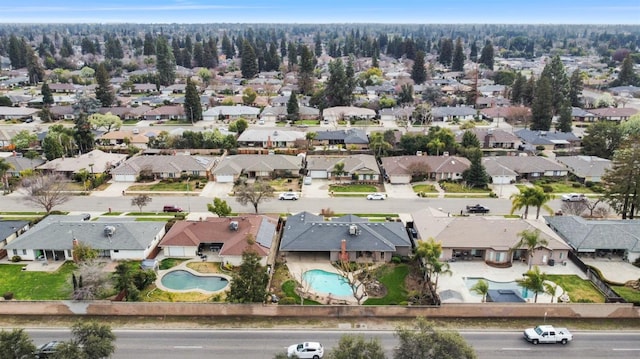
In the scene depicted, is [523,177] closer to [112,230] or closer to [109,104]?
[112,230]

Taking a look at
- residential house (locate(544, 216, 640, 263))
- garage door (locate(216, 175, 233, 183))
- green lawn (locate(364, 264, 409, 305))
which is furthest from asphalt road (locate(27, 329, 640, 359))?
garage door (locate(216, 175, 233, 183))

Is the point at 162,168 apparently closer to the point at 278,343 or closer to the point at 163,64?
the point at 278,343

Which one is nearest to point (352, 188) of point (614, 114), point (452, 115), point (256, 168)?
point (256, 168)

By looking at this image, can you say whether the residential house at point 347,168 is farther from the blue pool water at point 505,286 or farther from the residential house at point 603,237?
the blue pool water at point 505,286

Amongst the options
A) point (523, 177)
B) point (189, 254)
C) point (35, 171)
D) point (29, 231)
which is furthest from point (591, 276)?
point (35, 171)

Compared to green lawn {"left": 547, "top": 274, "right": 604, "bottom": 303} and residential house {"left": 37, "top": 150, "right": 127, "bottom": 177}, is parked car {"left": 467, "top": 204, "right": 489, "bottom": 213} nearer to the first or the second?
green lawn {"left": 547, "top": 274, "right": 604, "bottom": 303}
